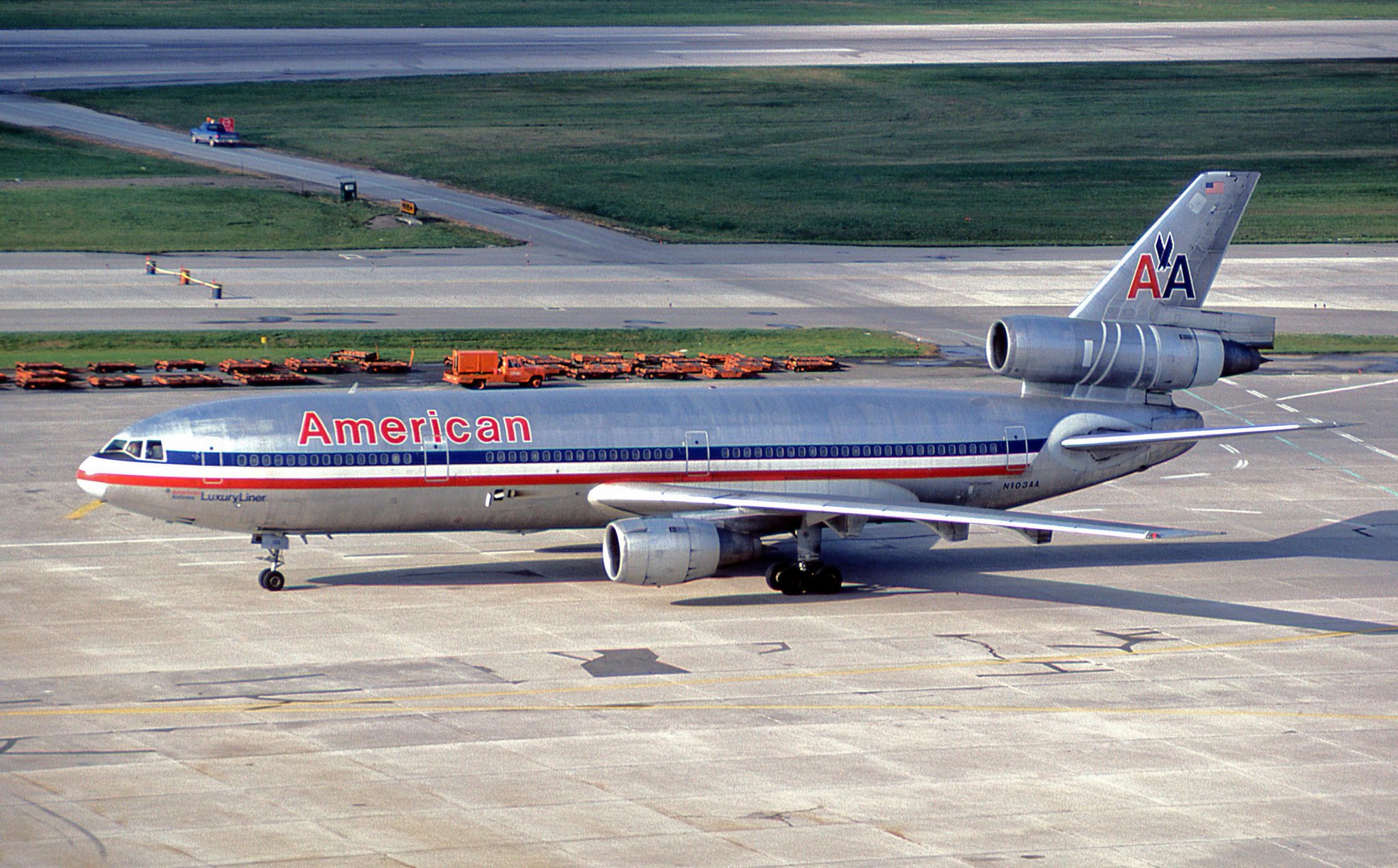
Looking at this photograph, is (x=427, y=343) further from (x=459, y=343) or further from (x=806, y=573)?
(x=806, y=573)

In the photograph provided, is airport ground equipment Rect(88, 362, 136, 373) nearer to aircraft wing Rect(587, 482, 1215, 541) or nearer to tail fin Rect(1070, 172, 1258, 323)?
aircraft wing Rect(587, 482, 1215, 541)

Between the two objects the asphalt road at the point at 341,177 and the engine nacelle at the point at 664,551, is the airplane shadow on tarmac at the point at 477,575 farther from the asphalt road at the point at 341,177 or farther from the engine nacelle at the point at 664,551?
the asphalt road at the point at 341,177

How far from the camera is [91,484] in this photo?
42719mm

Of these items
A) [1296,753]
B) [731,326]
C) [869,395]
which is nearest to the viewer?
[1296,753]

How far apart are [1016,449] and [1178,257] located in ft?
25.3

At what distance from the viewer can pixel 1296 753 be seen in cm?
3325

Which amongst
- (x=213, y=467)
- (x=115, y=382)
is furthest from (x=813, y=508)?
(x=115, y=382)

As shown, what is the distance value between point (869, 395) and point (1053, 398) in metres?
5.60

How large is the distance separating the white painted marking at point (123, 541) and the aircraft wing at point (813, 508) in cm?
1256

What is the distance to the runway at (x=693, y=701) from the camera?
2858 cm

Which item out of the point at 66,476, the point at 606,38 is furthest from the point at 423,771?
the point at 606,38

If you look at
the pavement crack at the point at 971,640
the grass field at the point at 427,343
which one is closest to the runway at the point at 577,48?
the grass field at the point at 427,343

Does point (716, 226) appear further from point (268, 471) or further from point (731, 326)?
point (268, 471)

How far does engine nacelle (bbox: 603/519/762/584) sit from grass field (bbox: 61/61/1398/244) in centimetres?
6757
